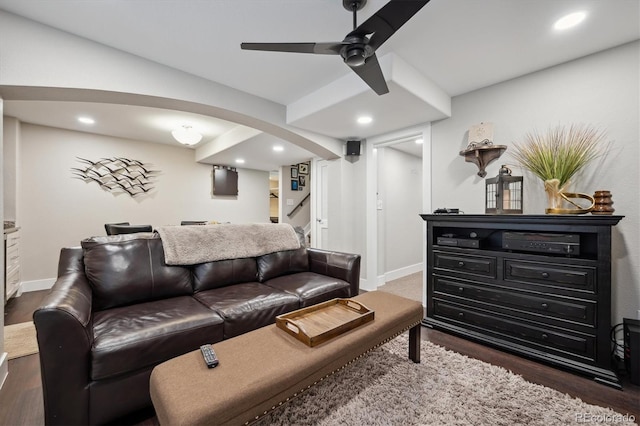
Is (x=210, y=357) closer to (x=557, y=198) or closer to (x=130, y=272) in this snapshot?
(x=130, y=272)

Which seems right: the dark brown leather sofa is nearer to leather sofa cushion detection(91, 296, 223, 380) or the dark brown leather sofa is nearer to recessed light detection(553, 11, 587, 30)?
leather sofa cushion detection(91, 296, 223, 380)

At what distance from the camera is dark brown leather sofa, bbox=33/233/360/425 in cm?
122

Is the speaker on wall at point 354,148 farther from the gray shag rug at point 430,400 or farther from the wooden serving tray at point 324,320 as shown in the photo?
the gray shag rug at point 430,400

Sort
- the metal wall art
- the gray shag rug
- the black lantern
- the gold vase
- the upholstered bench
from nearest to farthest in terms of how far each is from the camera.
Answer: the upholstered bench < the gray shag rug < the gold vase < the black lantern < the metal wall art

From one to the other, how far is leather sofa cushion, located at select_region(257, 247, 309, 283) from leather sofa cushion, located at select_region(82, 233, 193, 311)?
0.68 m

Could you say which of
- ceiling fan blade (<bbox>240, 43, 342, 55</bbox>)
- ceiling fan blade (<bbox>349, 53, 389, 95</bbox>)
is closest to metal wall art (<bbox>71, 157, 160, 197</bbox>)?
ceiling fan blade (<bbox>240, 43, 342, 55</bbox>)

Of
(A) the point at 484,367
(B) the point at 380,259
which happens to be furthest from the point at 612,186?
(B) the point at 380,259

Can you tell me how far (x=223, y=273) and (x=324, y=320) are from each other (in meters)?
1.20

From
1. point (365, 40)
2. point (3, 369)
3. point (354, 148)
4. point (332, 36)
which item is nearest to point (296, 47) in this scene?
point (365, 40)

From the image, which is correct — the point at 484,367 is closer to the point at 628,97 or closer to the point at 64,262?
the point at 628,97

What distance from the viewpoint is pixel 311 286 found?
2.36 meters

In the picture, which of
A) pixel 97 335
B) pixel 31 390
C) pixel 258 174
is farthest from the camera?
pixel 258 174

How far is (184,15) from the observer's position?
5.90 ft

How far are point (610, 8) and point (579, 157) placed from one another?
1028mm
